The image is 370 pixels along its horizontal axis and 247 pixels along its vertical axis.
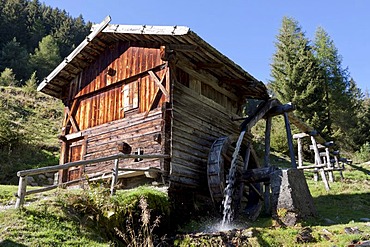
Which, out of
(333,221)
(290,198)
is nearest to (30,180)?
(290,198)

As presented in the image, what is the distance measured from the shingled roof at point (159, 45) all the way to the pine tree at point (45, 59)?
100ft

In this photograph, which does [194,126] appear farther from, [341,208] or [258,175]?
[341,208]

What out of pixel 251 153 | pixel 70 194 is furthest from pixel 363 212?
pixel 70 194

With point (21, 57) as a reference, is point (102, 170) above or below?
below

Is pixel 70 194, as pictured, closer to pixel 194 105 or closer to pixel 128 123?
pixel 128 123

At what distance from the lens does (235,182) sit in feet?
35.8

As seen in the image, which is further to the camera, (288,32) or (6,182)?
(288,32)

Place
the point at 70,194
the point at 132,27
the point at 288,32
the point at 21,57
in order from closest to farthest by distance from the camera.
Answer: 1. the point at 70,194
2. the point at 132,27
3. the point at 288,32
4. the point at 21,57

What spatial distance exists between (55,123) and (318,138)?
695 inches

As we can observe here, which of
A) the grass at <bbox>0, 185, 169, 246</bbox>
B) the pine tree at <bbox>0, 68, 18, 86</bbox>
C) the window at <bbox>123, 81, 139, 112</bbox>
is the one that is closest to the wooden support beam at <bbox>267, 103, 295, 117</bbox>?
the window at <bbox>123, 81, 139, 112</bbox>

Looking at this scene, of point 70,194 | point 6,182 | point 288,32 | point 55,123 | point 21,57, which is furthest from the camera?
point 21,57

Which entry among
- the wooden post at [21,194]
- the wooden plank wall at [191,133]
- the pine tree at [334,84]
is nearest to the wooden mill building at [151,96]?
the wooden plank wall at [191,133]

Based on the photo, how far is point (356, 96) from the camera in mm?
34219

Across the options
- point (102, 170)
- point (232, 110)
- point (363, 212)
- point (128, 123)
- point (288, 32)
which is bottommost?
point (363, 212)
